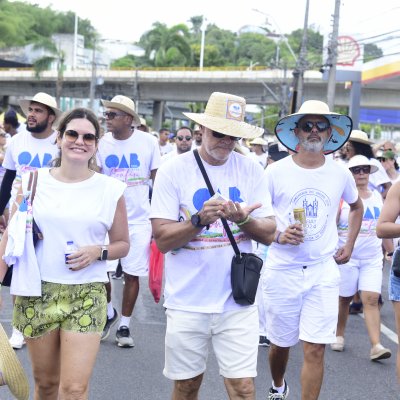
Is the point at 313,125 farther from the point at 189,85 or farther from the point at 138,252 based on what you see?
the point at 189,85

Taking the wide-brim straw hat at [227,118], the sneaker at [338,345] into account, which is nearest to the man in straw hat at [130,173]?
the sneaker at [338,345]

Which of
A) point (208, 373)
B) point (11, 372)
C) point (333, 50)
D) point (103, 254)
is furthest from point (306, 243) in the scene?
point (333, 50)

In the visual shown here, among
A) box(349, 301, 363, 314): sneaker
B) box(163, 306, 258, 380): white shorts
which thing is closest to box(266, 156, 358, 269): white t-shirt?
box(163, 306, 258, 380): white shorts

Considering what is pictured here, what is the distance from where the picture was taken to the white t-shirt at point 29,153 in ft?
23.4

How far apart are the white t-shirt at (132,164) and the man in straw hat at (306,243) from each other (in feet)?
7.01

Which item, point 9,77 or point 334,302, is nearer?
point 334,302

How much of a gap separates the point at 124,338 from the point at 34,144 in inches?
77.5

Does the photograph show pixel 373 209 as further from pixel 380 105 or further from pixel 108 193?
pixel 380 105

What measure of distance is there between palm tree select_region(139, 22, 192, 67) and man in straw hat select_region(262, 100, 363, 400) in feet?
252

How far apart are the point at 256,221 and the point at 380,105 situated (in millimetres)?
49743

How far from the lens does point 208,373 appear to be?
23.5 ft

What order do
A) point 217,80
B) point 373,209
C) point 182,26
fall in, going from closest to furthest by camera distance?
point 373,209, point 217,80, point 182,26

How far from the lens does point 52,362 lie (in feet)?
15.4

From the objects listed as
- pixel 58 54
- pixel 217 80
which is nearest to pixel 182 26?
pixel 58 54
